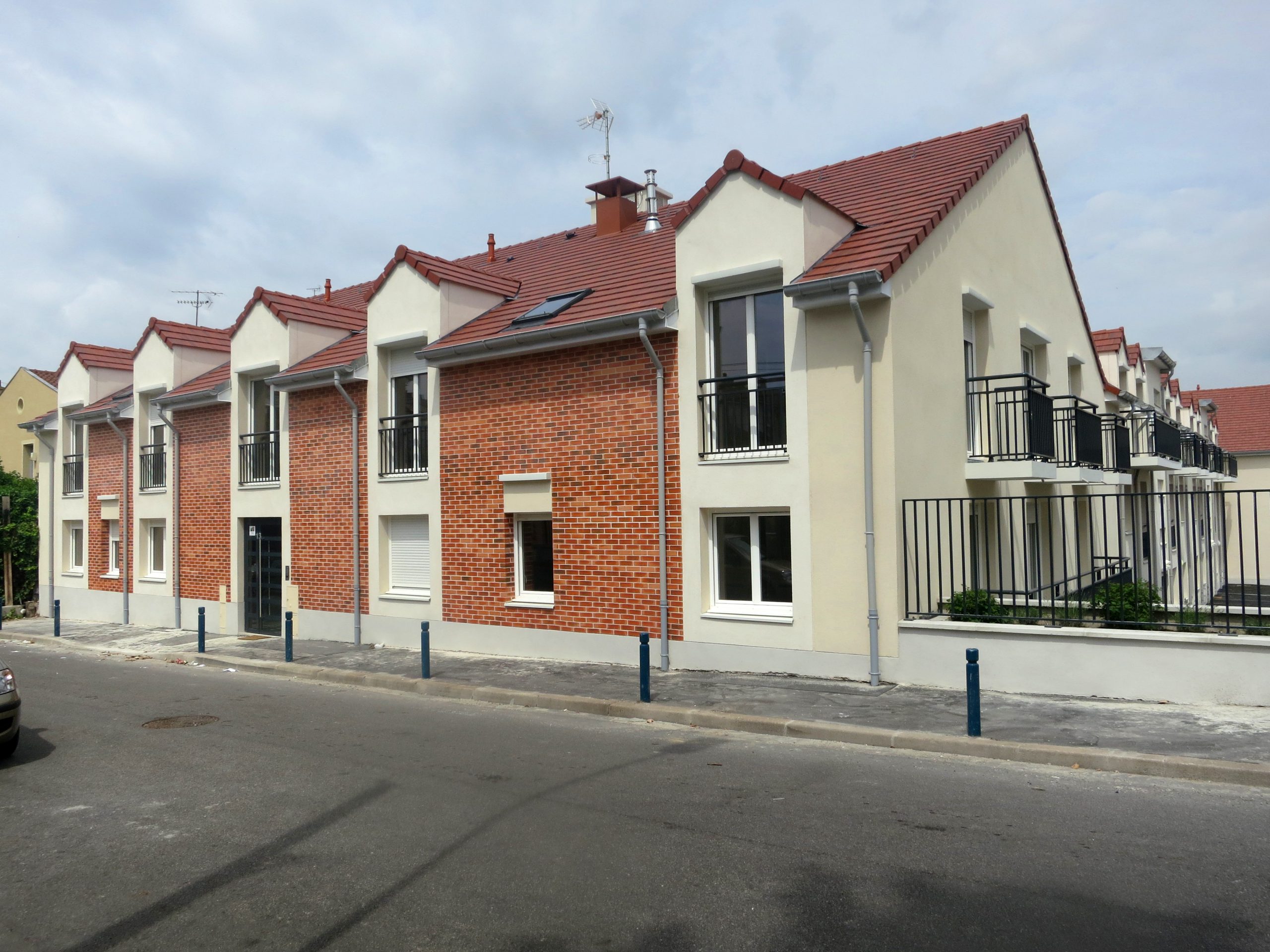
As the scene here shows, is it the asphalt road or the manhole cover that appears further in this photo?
the manhole cover

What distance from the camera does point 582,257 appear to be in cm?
1633

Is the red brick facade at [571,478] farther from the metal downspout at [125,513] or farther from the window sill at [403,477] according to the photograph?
the metal downspout at [125,513]

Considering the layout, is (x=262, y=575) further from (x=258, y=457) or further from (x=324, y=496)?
(x=324, y=496)

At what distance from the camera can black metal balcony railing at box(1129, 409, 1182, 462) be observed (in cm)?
1994

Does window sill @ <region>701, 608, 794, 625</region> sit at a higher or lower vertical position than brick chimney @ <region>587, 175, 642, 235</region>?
lower

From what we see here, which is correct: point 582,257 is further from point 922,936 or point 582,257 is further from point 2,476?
point 2,476

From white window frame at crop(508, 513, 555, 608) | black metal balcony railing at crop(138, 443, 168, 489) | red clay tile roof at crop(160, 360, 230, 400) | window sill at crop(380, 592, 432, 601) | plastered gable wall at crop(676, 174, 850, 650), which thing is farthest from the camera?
black metal balcony railing at crop(138, 443, 168, 489)

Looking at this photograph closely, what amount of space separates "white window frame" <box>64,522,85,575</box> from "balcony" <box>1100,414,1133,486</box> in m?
24.4

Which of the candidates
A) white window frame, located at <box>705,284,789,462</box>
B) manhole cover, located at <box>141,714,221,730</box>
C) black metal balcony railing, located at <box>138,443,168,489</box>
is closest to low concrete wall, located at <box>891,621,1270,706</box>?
white window frame, located at <box>705,284,789,462</box>

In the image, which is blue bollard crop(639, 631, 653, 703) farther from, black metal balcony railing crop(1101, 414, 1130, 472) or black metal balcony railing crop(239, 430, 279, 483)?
black metal balcony railing crop(239, 430, 279, 483)

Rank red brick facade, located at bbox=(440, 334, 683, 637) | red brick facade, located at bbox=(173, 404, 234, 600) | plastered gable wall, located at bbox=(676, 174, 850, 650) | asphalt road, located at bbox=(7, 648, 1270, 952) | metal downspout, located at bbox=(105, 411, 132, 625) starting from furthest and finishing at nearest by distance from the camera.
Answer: metal downspout, located at bbox=(105, 411, 132, 625)
red brick facade, located at bbox=(173, 404, 234, 600)
red brick facade, located at bbox=(440, 334, 683, 637)
plastered gable wall, located at bbox=(676, 174, 850, 650)
asphalt road, located at bbox=(7, 648, 1270, 952)

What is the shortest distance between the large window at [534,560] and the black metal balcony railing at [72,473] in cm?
1609

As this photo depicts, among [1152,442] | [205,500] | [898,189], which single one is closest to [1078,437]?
[898,189]

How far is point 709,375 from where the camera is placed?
468 inches
